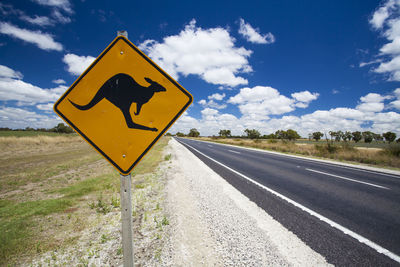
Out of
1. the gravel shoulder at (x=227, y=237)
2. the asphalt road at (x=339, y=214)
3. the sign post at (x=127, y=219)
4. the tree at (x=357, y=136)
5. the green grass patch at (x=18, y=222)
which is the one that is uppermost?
the tree at (x=357, y=136)

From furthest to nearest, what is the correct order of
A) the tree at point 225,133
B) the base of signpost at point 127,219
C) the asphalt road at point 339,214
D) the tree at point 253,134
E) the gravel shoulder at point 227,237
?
the tree at point 225,133, the tree at point 253,134, the asphalt road at point 339,214, the gravel shoulder at point 227,237, the base of signpost at point 127,219

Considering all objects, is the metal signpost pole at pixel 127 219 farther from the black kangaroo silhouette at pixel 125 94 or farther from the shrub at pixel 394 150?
the shrub at pixel 394 150

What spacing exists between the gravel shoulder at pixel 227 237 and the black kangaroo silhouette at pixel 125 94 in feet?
6.55

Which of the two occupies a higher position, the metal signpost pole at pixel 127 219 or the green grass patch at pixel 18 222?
the metal signpost pole at pixel 127 219

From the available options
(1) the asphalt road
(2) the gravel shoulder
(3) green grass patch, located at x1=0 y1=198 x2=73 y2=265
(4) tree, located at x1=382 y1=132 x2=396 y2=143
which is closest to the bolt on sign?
(2) the gravel shoulder

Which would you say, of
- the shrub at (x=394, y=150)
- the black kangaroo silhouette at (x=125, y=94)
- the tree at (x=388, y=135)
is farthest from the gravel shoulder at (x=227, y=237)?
the tree at (x=388, y=135)

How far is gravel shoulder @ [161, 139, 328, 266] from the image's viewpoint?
2183mm

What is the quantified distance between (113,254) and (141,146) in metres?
1.99

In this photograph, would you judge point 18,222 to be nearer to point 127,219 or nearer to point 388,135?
point 127,219

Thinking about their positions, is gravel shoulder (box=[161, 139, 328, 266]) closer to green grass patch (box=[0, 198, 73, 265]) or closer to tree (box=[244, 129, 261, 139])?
green grass patch (box=[0, 198, 73, 265])

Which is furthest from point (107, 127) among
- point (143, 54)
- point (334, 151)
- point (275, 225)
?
point (334, 151)

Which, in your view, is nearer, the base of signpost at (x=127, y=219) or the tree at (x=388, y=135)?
the base of signpost at (x=127, y=219)

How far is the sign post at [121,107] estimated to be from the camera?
4.45 ft

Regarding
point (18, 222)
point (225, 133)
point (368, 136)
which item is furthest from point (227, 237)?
point (225, 133)
